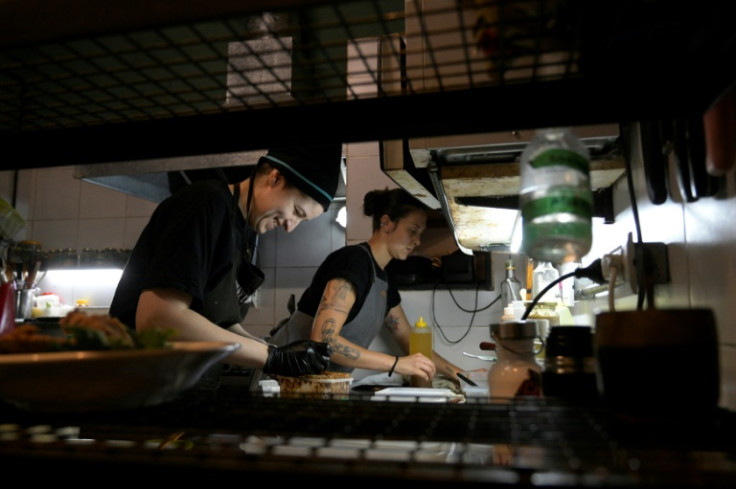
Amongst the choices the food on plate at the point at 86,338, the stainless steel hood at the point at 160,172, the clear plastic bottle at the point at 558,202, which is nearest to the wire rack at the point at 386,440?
the food on plate at the point at 86,338

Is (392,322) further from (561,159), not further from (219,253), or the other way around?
(561,159)

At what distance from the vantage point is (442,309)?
299 cm

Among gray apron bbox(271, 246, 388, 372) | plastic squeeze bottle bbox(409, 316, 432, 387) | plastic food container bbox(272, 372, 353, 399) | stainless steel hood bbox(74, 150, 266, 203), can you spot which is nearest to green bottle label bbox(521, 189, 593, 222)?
plastic food container bbox(272, 372, 353, 399)

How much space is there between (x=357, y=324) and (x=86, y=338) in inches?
77.8

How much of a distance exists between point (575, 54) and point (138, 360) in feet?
1.85

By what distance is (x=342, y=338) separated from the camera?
7.47ft

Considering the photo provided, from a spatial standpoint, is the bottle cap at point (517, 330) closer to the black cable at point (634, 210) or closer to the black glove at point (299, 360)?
the black cable at point (634, 210)

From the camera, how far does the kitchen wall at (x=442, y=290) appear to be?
70 cm

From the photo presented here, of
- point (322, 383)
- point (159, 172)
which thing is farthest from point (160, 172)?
point (322, 383)

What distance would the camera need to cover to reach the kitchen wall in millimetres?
704

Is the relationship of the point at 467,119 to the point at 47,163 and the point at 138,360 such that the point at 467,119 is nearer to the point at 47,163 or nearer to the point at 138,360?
the point at 138,360

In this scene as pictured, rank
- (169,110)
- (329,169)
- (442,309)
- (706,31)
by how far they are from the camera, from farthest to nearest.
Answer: (442,309) < (329,169) < (169,110) < (706,31)

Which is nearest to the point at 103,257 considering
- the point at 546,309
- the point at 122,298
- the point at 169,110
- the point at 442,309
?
the point at 442,309

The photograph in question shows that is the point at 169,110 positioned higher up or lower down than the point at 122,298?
higher up
